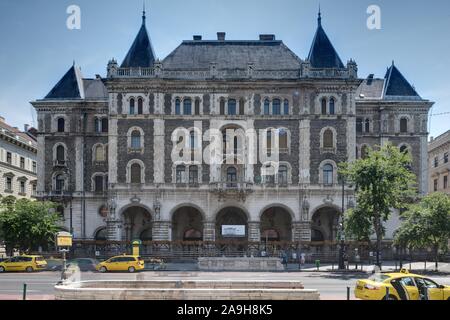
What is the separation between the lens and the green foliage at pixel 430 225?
1382 inches

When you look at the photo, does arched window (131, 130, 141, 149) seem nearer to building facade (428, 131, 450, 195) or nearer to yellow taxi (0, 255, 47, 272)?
yellow taxi (0, 255, 47, 272)

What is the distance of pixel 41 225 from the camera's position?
4069 centimetres

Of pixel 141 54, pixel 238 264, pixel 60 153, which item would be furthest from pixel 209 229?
pixel 141 54

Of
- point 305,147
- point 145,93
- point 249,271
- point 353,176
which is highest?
point 145,93

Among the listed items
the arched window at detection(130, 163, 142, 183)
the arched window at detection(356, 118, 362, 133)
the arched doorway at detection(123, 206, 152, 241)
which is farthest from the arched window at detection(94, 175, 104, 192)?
the arched window at detection(356, 118, 362, 133)

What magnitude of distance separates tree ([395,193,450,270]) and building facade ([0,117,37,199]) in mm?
38353

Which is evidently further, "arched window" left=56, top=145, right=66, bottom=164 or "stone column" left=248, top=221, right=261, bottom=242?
"arched window" left=56, top=145, right=66, bottom=164

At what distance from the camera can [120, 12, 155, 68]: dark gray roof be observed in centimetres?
4881

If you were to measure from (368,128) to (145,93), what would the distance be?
974 inches

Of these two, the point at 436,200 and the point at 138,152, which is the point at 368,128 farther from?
the point at 138,152

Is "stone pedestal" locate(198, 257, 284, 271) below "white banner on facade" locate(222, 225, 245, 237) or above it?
below

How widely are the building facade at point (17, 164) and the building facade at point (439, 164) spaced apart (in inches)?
1841
